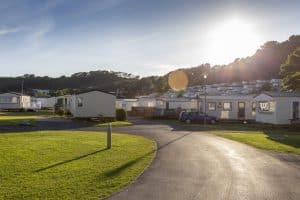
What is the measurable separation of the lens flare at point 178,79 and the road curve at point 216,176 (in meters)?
90.6

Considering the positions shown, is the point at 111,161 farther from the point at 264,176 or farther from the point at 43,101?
the point at 43,101

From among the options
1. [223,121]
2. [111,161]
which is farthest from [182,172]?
[223,121]

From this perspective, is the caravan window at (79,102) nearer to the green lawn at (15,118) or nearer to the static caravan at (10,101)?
the green lawn at (15,118)

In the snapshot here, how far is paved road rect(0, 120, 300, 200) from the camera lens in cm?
975

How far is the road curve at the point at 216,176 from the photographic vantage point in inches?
384

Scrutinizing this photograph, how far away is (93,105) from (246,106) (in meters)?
17.7

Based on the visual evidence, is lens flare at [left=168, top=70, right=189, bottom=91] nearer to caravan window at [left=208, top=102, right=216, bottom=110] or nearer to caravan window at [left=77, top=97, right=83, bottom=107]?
caravan window at [left=208, top=102, right=216, bottom=110]

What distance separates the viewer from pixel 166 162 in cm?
1434

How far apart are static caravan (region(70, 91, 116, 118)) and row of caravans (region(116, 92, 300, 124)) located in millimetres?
11185

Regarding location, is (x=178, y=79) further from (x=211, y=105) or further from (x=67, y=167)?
(x=67, y=167)

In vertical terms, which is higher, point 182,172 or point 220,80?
point 220,80

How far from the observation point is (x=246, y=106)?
1849 inches

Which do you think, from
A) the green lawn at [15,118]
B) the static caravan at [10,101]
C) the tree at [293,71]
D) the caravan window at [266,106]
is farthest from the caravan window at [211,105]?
the static caravan at [10,101]

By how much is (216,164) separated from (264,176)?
2276 millimetres
